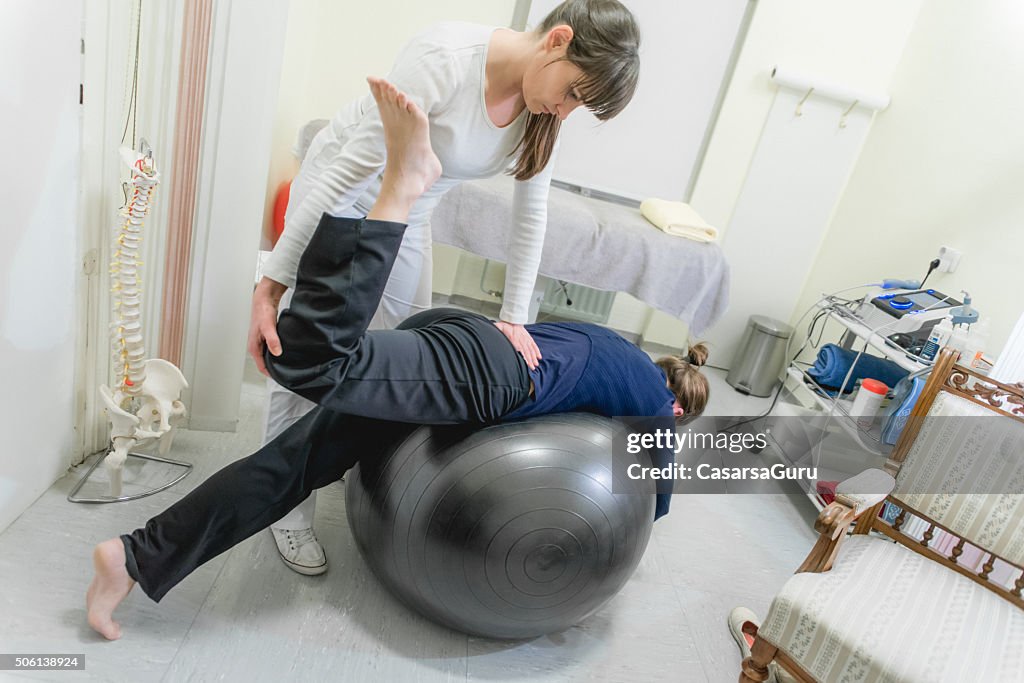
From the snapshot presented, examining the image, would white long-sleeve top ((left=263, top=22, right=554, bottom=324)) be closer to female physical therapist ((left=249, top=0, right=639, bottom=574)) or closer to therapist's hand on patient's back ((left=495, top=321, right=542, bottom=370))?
female physical therapist ((left=249, top=0, right=639, bottom=574))

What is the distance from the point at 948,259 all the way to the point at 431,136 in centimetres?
234

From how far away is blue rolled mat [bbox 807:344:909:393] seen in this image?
244 centimetres

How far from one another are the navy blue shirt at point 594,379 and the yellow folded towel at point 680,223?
1.45 m

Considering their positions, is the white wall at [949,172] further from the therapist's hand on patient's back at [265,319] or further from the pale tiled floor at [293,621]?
the therapist's hand on patient's back at [265,319]

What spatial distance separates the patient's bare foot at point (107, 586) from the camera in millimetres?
1240

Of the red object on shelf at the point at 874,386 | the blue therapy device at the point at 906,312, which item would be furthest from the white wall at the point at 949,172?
the red object on shelf at the point at 874,386

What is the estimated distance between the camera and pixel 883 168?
329 cm

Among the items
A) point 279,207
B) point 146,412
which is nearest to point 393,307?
point 146,412

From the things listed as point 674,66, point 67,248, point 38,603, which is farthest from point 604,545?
point 674,66

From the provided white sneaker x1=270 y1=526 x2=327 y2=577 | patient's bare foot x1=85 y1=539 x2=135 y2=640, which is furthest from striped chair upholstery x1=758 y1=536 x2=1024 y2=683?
patient's bare foot x1=85 y1=539 x2=135 y2=640

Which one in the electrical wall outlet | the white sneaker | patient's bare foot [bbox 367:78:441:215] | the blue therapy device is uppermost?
patient's bare foot [bbox 367:78:441:215]

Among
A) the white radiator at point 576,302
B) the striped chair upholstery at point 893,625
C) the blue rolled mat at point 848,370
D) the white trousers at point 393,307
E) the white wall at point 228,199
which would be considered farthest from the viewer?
the white radiator at point 576,302

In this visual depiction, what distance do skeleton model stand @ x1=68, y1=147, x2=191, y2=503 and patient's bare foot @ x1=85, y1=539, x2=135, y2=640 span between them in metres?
0.38

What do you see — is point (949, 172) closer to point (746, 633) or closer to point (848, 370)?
point (848, 370)
